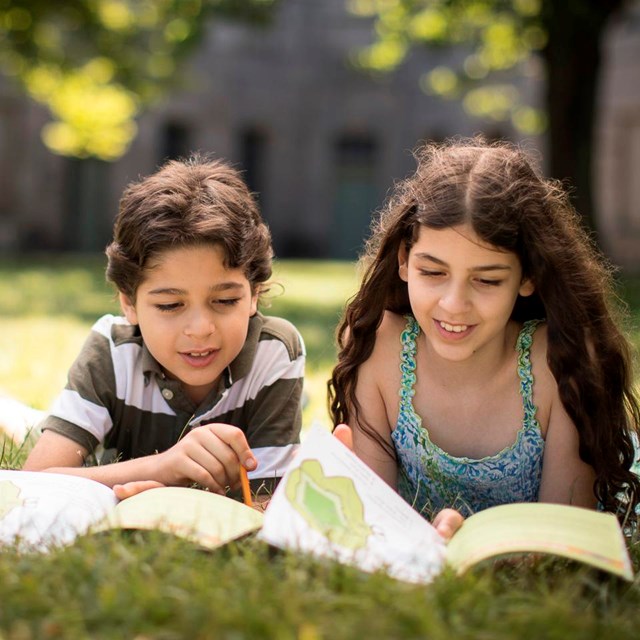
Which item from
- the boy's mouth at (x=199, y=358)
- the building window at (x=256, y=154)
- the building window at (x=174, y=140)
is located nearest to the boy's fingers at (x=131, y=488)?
the boy's mouth at (x=199, y=358)

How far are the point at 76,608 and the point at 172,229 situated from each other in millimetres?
1424

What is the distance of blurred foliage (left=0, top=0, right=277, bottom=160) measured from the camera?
39.9 ft

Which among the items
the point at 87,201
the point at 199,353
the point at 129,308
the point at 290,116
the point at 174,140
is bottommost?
the point at 87,201

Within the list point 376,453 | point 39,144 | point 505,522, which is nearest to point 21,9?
A: point 39,144

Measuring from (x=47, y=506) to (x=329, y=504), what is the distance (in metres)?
0.70

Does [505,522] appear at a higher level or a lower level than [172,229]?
lower

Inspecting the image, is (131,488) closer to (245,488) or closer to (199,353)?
(245,488)

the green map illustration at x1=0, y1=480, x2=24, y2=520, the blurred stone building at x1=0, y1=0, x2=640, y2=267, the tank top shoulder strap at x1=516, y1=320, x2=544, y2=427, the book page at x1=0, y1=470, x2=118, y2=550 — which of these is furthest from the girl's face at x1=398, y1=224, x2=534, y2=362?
the blurred stone building at x1=0, y1=0, x2=640, y2=267

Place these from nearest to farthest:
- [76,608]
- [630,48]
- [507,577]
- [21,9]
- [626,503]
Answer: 1. [76,608]
2. [507,577]
3. [626,503]
4. [21,9]
5. [630,48]

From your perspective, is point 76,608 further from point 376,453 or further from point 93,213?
point 93,213

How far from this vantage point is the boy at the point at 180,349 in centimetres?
290

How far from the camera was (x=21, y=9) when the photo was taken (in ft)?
41.4

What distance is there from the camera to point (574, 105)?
11.6 metres

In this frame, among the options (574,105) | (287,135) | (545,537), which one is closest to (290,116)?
(287,135)
